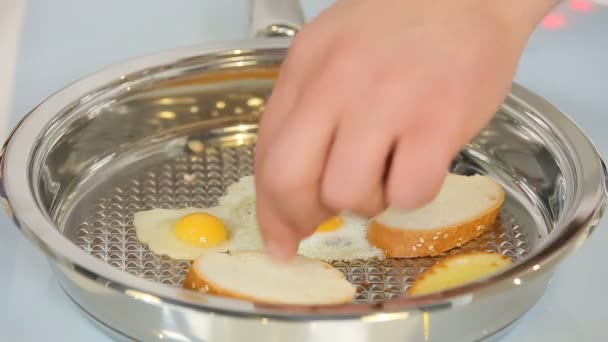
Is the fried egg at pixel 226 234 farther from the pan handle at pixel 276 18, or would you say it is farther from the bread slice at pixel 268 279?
the pan handle at pixel 276 18

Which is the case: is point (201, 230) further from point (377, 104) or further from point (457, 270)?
point (377, 104)

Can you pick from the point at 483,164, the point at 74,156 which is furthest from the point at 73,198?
the point at 483,164

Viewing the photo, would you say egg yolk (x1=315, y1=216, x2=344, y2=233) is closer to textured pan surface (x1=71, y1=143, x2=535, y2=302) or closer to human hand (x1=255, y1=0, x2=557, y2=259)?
textured pan surface (x1=71, y1=143, x2=535, y2=302)

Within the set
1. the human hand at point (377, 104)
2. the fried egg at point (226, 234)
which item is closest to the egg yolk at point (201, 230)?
the fried egg at point (226, 234)

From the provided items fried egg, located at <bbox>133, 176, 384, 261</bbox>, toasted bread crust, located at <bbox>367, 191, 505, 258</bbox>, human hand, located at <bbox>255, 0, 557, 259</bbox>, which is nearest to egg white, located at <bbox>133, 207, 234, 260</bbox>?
fried egg, located at <bbox>133, 176, 384, 261</bbox>

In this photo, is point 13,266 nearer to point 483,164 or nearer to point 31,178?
point 31,178
